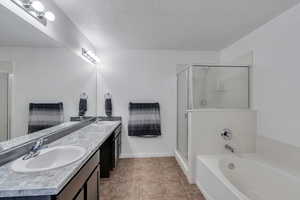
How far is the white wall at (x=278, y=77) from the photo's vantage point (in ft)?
6.37

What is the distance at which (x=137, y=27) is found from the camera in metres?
2.52

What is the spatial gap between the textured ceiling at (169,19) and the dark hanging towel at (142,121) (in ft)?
4.28

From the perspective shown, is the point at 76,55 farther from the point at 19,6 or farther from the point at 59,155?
the point at 59,155

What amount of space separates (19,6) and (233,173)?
9.65 ft

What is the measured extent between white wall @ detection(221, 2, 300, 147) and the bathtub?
44cm

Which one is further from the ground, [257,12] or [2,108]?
[257,12]

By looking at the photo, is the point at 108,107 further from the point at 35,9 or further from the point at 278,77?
the point at 278,77

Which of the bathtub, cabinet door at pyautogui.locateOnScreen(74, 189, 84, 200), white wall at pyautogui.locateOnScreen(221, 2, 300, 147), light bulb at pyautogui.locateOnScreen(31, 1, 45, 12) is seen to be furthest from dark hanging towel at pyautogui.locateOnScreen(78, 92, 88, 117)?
white wall at pyautogui.locateOnScreen(221, 2, 300, 147)

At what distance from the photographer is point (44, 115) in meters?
1.86

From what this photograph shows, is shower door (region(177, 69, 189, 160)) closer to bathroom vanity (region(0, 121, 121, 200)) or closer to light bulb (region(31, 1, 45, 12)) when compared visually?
bathroom vanity (region(0, 121, 121, 200))

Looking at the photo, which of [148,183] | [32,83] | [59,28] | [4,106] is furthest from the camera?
[148,183]

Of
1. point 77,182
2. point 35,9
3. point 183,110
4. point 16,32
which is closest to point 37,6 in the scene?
point 35,9

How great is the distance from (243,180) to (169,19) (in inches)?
93.7

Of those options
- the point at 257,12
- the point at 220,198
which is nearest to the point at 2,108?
the point at 220,198
